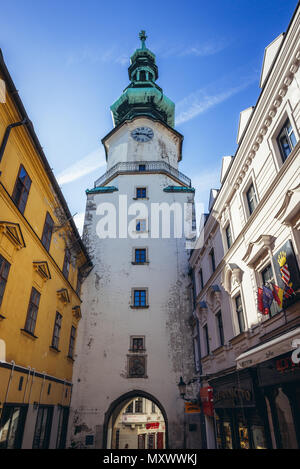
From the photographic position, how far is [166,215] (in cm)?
2081

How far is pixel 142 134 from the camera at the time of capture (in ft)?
81.4

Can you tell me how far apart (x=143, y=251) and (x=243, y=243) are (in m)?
10.4

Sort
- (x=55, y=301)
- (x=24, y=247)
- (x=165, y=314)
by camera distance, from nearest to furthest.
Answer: (x=24, y=247), (x=55, y=301), (x=165, y=314)

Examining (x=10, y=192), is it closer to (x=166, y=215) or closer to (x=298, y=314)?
(x=298, y=314)

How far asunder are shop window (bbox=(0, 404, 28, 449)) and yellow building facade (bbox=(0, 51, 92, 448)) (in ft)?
0.08

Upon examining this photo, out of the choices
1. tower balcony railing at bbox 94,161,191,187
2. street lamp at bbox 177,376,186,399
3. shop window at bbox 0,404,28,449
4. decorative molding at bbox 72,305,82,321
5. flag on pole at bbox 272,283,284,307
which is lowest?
shop window at bbox 0,404,28,449

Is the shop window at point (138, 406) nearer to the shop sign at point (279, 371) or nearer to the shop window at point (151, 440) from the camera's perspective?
the shop window at point (151, 440)

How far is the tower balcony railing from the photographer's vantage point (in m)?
22.3

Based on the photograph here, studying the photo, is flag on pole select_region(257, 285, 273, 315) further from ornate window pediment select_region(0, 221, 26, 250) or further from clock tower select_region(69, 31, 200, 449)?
clock tower select_region(69, 31, 200, 449)

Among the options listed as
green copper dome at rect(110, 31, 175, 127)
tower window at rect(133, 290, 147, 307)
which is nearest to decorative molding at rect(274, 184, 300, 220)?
tower window at rect(133, 290, 147, 307)

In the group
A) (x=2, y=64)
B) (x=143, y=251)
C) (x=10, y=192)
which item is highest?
(x=143, y=251)

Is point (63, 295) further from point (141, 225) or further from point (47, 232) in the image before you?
point (141, 225)

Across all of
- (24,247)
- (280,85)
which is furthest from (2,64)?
(280,85)

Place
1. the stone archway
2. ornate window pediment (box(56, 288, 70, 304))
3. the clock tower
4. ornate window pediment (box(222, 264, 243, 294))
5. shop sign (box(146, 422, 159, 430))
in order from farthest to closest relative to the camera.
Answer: shop sign (box(146, 422, 159, 430)) → the clock tower → the stone archway → ornate window pediment (box(56, 288, 70, 304)) → ornate window pediment (box(222, 264, 243, 294))
